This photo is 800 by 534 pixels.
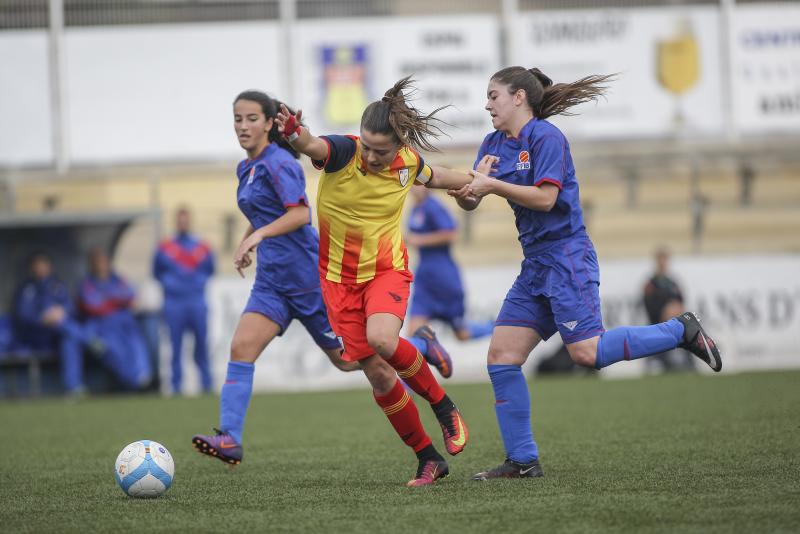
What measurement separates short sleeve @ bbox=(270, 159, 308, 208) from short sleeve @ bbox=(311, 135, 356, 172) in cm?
88

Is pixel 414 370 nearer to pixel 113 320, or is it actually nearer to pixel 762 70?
pixel 113 320

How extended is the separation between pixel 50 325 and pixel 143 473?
32.9 feet

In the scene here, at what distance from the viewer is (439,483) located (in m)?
5.67

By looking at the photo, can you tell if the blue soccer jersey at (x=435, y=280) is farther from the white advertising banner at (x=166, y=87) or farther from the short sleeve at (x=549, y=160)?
the white advertising banner at (x=166, y=87)

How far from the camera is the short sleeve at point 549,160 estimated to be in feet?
18.3

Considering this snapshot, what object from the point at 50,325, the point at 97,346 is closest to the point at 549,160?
the point at 97,346

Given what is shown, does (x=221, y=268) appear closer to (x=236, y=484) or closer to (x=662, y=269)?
(x=662, y=269)

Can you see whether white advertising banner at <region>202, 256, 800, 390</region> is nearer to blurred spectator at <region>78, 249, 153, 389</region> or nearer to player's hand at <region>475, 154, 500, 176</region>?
blurred spectator at <region>78, 249, 153, 389</region>

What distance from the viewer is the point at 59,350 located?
15.4m

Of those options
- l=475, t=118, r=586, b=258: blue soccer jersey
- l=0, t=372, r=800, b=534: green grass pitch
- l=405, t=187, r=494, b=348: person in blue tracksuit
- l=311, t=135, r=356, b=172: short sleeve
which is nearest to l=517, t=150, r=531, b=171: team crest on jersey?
Answer: l=475, t=118, r=586, b=258: blue soccer jersey

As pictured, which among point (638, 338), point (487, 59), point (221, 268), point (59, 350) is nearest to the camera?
point (638, 338)

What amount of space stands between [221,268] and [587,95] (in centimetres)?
1223

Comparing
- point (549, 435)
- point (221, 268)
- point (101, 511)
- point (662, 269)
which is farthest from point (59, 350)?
point (101, 511)

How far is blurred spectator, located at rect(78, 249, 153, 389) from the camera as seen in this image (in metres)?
15.2
